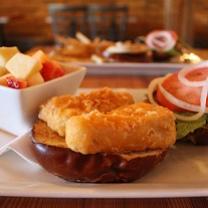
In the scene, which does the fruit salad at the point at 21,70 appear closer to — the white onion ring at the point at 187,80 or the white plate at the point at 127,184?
the white plate at the point at 127,184

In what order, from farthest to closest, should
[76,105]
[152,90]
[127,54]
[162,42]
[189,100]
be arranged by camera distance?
[162,42]
[127,54]
[152,90]
[189,100]
[76,105]

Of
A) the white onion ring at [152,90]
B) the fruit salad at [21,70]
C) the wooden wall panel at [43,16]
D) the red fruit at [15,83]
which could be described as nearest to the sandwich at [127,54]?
the white onion ring at [152,90]

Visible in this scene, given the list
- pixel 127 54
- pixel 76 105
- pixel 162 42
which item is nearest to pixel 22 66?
pixel 76 105

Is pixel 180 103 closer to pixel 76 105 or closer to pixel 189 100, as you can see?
pixel 189 100

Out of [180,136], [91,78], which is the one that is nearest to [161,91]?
[180,136]

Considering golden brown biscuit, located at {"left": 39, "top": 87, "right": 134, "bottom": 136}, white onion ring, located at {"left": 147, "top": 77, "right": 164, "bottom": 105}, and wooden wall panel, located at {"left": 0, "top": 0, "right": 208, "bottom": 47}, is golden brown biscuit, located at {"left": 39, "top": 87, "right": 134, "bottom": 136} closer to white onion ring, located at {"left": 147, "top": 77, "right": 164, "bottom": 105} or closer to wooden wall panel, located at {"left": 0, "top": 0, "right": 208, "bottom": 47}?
white onion ring, located at {"left": 147, "top": 77, "right": 164, "bottom": 105}

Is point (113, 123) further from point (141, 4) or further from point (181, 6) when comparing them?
point (141, 4)
